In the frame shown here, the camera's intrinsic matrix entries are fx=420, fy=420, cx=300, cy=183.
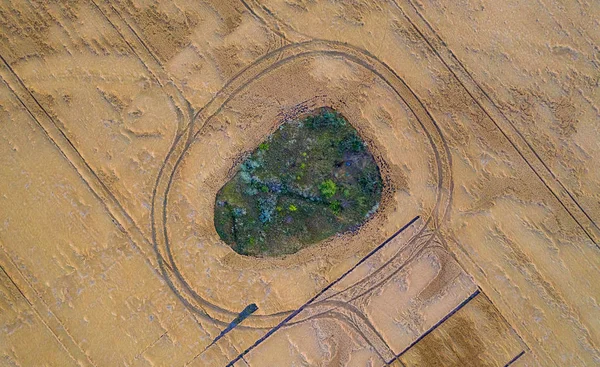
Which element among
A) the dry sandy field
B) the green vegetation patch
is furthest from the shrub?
the dry sandy field

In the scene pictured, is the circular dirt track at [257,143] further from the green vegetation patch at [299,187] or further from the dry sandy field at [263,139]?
the green vegetation patch at [299,187]

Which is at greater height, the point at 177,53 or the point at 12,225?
the point at 177,53

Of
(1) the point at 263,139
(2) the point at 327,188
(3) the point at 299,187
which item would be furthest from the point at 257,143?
(2) the point at 327,188

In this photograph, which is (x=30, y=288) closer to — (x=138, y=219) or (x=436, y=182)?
(x=138, y=219)

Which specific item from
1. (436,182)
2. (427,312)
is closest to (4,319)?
(427,312)

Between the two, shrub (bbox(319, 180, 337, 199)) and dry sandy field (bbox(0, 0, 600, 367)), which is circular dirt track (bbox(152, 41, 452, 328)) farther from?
shrub (bbox(319, 180, 337, 199))

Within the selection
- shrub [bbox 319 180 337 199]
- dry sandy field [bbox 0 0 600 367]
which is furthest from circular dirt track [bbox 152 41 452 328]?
shrub [bbox 319 180 337 199]

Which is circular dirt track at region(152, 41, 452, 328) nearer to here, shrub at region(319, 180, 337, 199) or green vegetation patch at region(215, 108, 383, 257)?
green vegetation patch at region(215, 108, 383, 257)

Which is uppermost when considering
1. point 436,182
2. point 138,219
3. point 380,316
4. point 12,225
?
point 12,225
